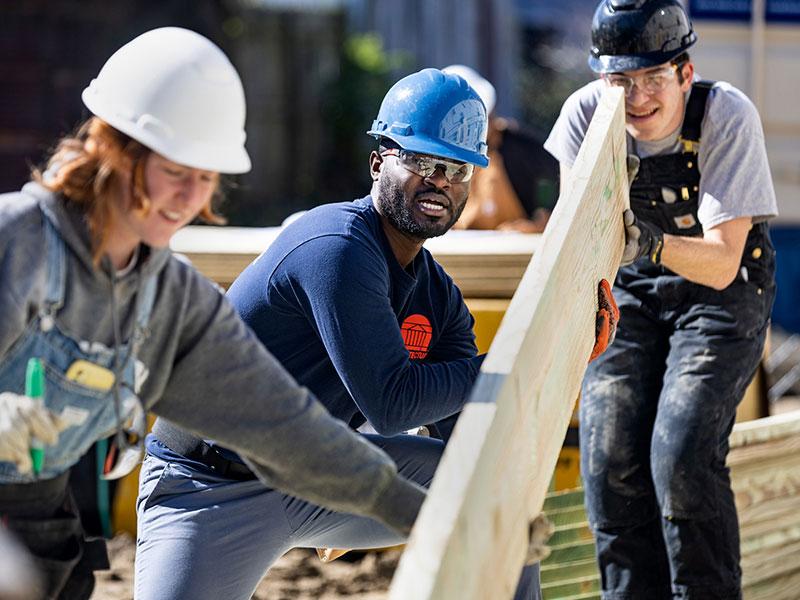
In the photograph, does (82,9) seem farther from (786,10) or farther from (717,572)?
Result: (717,572)

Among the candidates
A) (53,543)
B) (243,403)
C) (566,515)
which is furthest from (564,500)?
(53,543)

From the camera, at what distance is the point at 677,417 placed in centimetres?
407

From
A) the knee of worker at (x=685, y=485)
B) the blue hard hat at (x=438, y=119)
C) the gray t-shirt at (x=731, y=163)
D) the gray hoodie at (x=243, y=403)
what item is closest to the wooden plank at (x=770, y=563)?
the knee of worker at (x=685, y=485)

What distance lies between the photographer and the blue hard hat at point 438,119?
3514 mm

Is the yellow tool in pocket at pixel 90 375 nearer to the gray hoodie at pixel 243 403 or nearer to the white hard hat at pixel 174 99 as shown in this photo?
the gray hoodie at pixel 243 403

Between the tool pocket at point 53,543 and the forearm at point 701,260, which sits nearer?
the tool pocket at point 53,543

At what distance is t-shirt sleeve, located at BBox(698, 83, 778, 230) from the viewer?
4.07 metres

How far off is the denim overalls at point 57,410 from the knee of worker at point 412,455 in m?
1.15

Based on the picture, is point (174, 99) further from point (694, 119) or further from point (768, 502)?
point (768, 502)

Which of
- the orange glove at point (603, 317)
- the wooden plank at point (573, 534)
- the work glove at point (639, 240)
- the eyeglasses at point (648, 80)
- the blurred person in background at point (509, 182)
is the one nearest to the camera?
the orange glove at point (603, 317)

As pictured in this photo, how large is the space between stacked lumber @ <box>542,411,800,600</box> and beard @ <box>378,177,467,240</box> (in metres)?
1.57

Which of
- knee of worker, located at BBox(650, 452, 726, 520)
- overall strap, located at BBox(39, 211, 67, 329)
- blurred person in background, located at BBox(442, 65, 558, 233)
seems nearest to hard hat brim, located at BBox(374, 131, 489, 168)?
knee of worker, located at BBox(650, 452, 726, 520)

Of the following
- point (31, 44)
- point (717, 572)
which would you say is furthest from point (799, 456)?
point (31, 44)

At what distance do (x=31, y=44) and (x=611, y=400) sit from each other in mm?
11531
